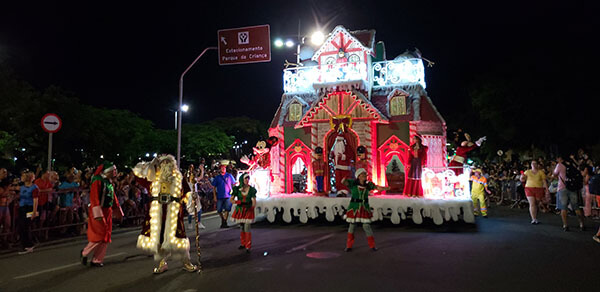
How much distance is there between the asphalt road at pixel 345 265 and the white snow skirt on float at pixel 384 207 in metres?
0.70

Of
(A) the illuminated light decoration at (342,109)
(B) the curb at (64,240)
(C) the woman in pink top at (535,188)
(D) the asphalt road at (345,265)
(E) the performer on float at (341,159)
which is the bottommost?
(D) the asphalt road at (345,265)

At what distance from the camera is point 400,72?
15125 mm

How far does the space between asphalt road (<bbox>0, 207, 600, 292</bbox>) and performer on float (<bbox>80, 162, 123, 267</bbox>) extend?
295mm

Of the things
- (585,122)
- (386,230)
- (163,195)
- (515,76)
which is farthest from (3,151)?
(585,122)

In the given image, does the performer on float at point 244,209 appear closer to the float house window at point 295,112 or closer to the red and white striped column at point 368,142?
the red and white striped column at point 368,142

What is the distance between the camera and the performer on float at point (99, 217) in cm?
718

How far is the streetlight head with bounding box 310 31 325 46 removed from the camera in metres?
17.1

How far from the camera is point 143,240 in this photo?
21.9 ft

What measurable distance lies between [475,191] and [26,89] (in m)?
22.8

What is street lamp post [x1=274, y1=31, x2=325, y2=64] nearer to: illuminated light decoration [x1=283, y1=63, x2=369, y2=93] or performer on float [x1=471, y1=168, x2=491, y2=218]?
illuminated light decoration [x1=283, y1=63, x2=369, y2=93]

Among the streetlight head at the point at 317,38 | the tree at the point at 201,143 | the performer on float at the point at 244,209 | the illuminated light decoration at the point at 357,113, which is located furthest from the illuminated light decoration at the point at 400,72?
the tree at the point at 201,143

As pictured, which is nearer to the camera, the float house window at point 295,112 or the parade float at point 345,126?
the parade float at point 345,126

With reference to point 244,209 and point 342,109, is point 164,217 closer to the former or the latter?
point 244,209

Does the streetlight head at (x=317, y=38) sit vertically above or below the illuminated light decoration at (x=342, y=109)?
above
